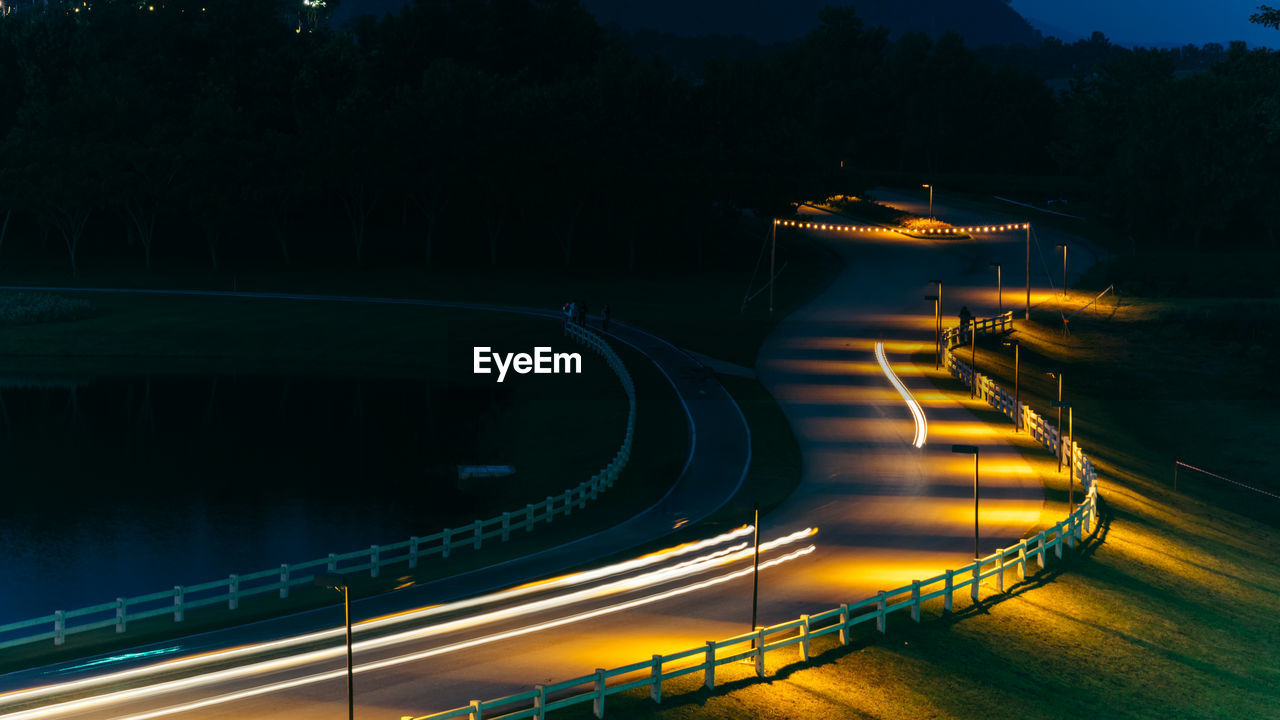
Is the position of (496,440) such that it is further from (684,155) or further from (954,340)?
(684,155)

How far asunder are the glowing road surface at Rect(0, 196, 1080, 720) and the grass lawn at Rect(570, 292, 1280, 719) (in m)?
2.31

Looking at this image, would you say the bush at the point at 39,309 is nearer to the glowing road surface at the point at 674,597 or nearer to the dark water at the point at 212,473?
the dark water at the point at 212,473

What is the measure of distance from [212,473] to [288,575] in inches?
746

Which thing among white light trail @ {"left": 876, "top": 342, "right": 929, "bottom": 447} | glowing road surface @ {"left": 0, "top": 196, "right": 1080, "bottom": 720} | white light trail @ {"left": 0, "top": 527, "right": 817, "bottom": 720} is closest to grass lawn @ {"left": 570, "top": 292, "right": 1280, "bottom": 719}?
glowing road surface @ {"left": 0, "top": 196, "right": 1080, "bottom": 720}

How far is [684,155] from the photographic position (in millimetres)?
109188

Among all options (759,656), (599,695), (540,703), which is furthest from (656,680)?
(759,656)

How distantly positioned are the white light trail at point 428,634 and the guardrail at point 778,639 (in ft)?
11.5

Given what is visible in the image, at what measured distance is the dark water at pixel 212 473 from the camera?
37.8 metres

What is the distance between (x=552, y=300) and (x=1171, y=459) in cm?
4987

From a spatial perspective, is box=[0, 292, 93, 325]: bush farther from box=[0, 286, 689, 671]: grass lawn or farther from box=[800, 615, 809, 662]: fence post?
box=[800, 615, 809, 662]: fence post

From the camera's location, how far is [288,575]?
33375 mm

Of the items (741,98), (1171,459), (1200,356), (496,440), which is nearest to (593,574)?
(496,440)

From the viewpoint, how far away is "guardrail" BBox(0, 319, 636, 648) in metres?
28.7

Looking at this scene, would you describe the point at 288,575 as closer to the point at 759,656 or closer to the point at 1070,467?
the point at 759,656
